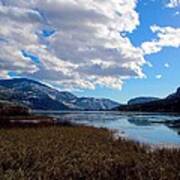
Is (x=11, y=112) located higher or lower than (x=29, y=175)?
higher

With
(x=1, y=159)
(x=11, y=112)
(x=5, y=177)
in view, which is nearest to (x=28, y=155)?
(x=1, y=159)

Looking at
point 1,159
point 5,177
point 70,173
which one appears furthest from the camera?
point 1,159

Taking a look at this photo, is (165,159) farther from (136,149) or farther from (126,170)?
(136,149)

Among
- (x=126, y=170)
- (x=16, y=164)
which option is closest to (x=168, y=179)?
(x=126, y=170)

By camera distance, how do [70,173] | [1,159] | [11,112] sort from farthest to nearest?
[11,112], [1,159], [70,173]

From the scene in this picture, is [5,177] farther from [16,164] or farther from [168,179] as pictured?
[168,179]

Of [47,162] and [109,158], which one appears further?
[109,158]

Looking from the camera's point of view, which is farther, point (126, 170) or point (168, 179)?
point (126, 170)

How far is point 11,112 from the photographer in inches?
5399

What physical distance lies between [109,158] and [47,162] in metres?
4.41

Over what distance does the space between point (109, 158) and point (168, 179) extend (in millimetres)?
6679

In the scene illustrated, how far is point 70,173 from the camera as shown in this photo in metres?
20.8

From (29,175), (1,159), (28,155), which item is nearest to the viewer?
(29,175)

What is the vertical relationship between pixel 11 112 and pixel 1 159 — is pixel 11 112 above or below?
above
